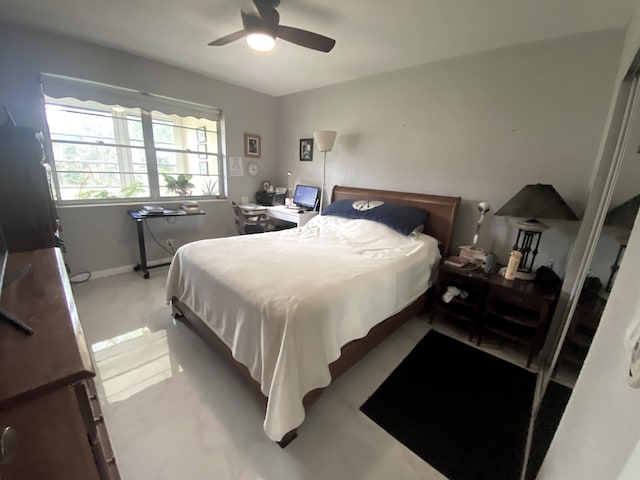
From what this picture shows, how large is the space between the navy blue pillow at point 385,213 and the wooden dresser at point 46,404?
239 centimetres

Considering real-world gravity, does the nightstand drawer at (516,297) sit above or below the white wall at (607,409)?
below

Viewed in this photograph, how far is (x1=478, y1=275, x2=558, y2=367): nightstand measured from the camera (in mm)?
1871

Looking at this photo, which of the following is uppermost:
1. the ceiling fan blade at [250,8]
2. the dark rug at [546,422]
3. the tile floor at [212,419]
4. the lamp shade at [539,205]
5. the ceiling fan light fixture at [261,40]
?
the ceiling fan blade at [250,8]

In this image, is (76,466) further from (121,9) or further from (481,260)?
(121,9)

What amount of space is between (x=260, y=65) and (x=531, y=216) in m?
3.04

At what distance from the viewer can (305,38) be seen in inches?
75.0

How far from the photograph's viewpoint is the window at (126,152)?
2.84m

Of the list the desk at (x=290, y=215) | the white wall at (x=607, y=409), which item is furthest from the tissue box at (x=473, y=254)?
the desk at (x=290, y=215)

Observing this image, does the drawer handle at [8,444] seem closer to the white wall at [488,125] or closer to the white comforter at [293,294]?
the white comforter at [293,294]

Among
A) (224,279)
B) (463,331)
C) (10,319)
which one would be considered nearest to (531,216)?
(463,331)

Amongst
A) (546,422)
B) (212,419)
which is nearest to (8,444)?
(212,419)

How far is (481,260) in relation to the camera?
2346 millimetres

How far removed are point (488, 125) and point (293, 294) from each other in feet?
7.74

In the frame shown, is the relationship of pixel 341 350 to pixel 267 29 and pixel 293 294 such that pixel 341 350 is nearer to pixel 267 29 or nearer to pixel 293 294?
pixel 293 294
